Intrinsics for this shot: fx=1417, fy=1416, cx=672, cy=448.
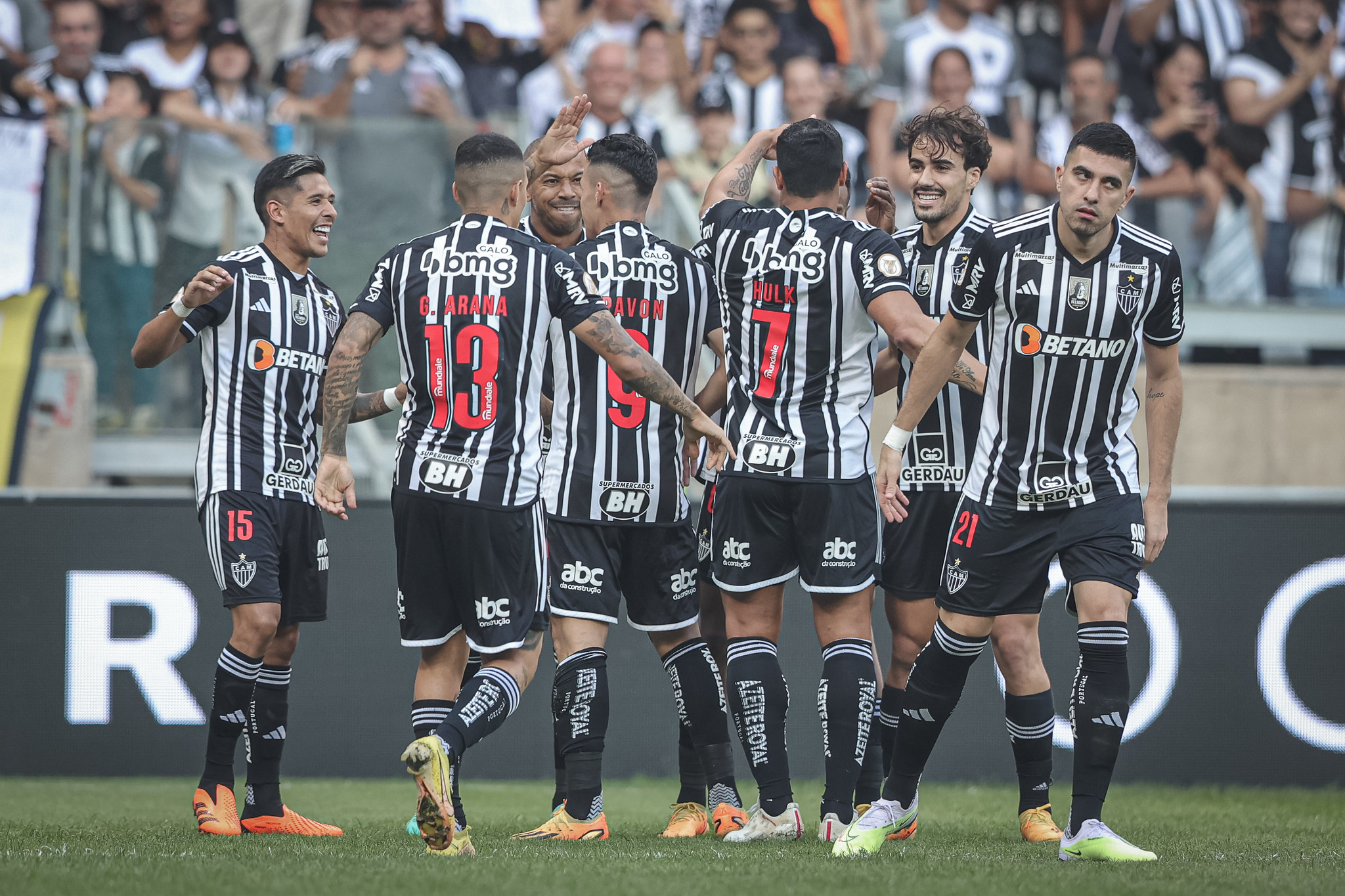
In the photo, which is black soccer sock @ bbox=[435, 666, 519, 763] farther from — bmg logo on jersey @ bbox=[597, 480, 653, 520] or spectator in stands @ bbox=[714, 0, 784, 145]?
spectator in stands @ bbox=[714, 0, 784, 145]

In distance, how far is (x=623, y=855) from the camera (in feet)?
15.6

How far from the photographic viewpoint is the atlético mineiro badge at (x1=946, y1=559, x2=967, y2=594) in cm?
505

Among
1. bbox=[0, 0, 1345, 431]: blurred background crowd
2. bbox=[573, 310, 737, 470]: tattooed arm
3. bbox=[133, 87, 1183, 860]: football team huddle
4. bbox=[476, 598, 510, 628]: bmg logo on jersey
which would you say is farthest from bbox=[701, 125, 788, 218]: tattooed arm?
bbox=[0, 0, 1345, 431]: blurred background crowd

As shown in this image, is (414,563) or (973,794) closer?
(414,563)

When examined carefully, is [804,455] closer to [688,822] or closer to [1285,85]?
[688,822]

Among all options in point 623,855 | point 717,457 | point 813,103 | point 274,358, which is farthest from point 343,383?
point 813,103

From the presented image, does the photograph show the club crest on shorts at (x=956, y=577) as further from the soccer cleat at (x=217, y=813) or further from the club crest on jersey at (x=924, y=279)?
the soccer cleat at (x=217, y=813)

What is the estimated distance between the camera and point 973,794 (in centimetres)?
754

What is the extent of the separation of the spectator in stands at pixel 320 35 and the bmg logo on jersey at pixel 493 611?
274 inches

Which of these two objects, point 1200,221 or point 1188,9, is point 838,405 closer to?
point 1200,221

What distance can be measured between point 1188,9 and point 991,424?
26.8 feet

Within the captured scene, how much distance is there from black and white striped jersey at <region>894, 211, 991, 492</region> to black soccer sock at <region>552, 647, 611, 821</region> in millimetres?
1578

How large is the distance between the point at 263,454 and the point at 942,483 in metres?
2.81

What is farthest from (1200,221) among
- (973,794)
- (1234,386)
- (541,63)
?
(541,63)
